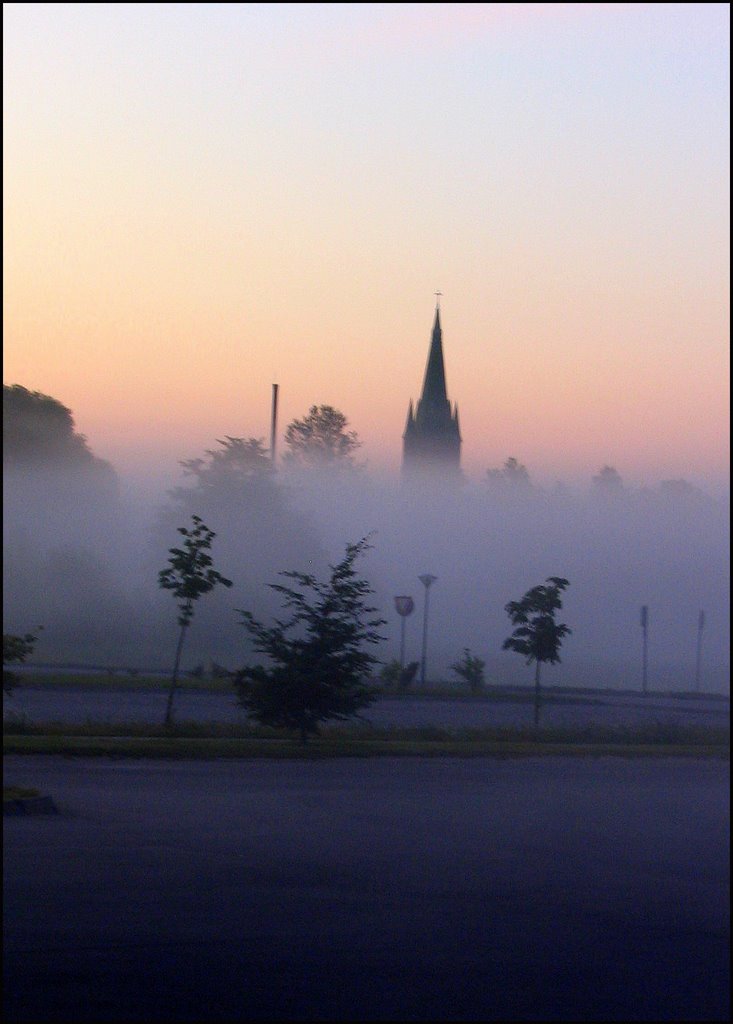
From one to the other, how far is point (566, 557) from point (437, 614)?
3.94m

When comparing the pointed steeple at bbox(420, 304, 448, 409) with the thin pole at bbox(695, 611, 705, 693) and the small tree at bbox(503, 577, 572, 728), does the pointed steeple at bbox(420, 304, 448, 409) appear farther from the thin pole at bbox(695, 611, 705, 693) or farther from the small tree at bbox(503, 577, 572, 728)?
the thin pole at bbox(695, 611, 705, 693)

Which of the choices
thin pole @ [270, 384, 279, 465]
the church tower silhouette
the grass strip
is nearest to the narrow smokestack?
thin pole @ [270, 384, 279, 465]

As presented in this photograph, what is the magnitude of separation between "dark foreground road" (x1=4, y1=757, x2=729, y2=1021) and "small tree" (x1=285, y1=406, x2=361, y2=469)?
17704 mm

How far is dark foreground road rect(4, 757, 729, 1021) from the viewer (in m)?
6.29

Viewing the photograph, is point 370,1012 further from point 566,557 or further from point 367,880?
point 566,557

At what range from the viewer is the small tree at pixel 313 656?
70.5 feet

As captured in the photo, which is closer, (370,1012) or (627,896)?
(370,1012)

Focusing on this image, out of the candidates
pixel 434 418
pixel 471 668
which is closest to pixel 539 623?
pixel 471 668

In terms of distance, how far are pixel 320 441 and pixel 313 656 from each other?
1353cm

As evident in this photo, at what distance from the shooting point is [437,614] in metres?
31.2

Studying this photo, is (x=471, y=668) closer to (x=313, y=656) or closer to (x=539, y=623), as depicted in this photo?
(x=539, y=623)

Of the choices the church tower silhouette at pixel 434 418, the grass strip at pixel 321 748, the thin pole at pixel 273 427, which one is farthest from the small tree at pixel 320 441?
the church tower silhouette at pixel 434 418

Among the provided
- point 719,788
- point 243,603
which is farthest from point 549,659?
point 719,788

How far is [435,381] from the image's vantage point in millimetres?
103000
